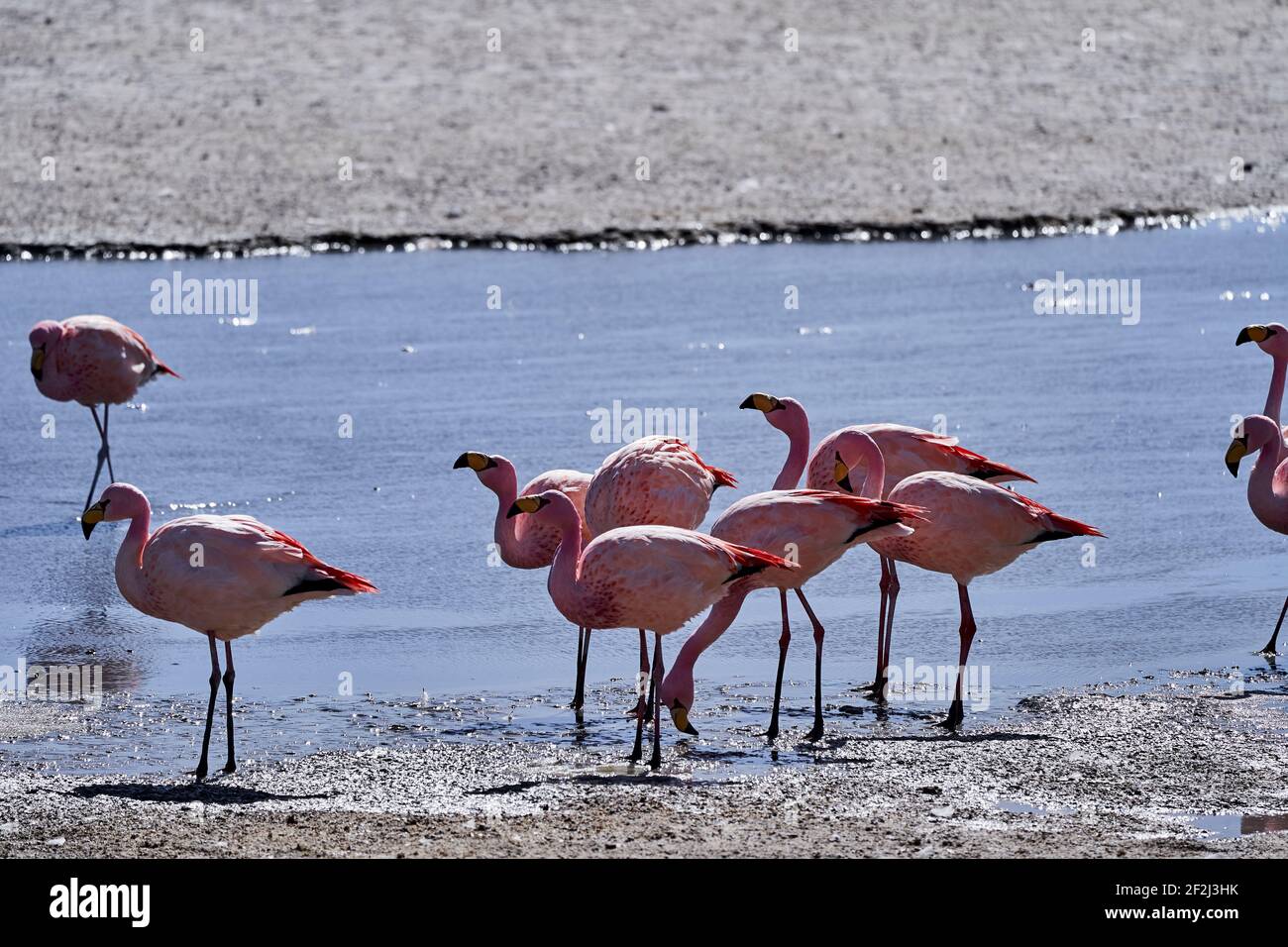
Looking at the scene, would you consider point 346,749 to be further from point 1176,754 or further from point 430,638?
point 1176,754

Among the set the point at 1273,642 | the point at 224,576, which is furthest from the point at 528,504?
the point at 1273,642

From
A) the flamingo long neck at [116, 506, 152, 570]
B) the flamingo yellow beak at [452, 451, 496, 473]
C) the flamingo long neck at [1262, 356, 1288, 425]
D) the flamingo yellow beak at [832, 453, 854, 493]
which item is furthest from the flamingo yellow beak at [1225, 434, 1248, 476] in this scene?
the flamingo long neck at [116, 506, 152, 570]

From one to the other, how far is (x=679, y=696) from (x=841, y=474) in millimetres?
1543

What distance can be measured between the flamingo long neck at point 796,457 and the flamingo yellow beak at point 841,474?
162mm

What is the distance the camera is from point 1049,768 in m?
7.22

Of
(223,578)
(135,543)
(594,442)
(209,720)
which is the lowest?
(209,720)

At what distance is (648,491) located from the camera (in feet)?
28.1

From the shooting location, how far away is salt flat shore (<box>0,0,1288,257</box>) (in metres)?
22.5

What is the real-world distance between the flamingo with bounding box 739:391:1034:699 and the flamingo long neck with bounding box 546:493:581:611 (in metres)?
1.21

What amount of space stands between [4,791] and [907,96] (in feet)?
69.1
